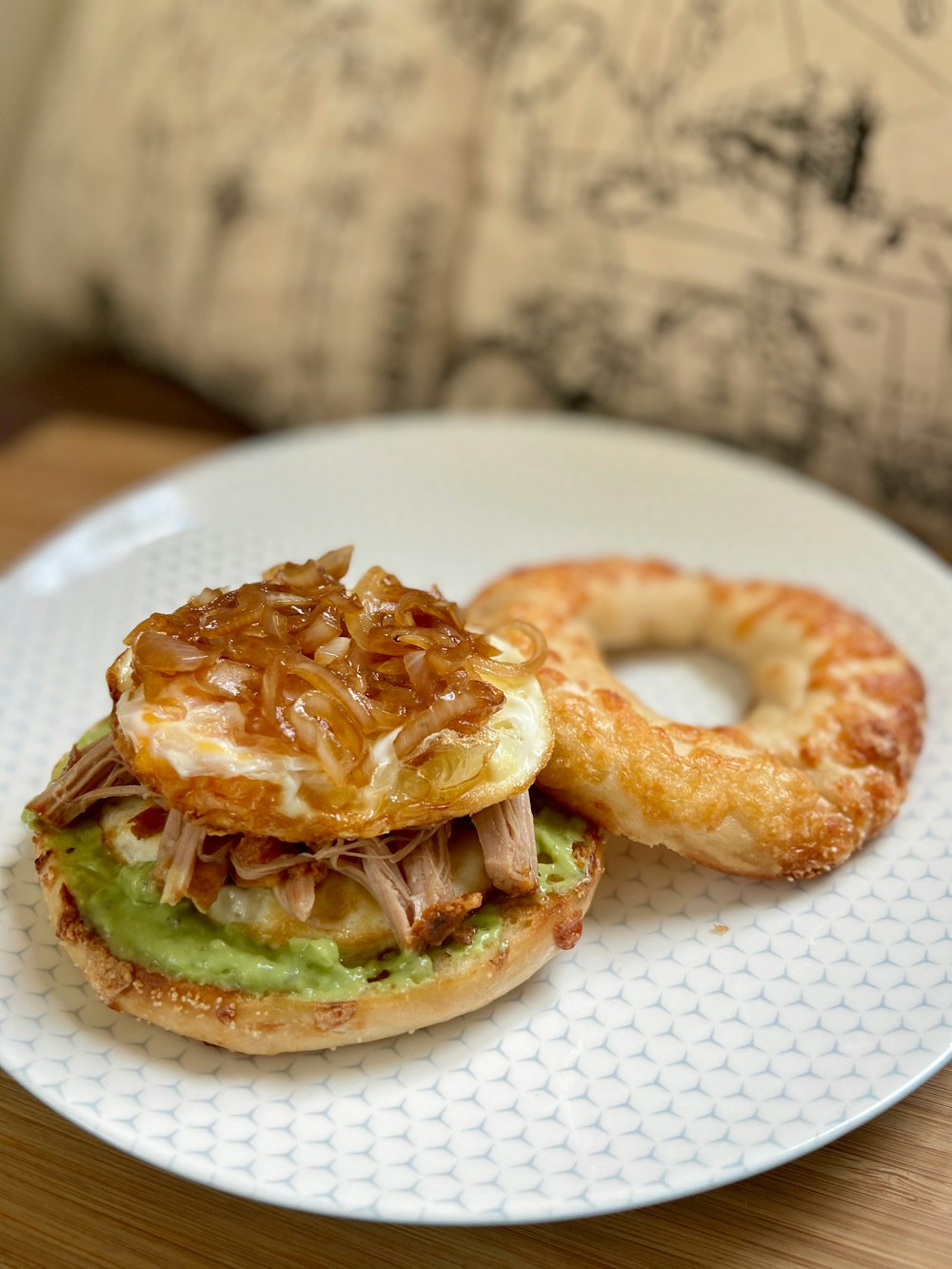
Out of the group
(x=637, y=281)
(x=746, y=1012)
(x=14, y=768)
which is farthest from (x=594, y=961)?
(x=637, y=281)

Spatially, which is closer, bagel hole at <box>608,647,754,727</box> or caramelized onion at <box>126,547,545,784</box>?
caramelized onion at <box>126,547,545,784</box>

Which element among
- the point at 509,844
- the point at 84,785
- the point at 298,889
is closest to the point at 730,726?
the point at 509,844

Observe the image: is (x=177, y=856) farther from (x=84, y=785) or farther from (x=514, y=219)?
(x=514, y=219)

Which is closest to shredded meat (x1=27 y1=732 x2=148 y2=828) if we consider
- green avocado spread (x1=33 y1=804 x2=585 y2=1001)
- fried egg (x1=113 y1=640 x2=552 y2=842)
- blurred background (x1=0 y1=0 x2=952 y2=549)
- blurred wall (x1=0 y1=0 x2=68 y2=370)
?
green avocado spread (x1=33 y1=804 x2=585 y2=1001)

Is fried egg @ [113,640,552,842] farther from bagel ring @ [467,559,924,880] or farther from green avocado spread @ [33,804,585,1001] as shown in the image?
bagel ring @ [467,559,924,880]

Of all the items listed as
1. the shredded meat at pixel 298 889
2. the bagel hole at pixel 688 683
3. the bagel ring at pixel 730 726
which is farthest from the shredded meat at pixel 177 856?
the bagel hole at pixel 688 683
